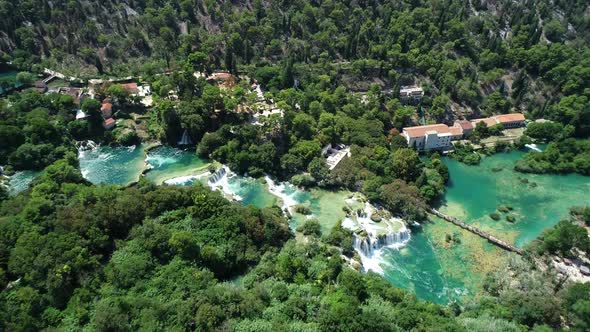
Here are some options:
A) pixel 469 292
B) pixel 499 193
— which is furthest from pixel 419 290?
pixel 499 193

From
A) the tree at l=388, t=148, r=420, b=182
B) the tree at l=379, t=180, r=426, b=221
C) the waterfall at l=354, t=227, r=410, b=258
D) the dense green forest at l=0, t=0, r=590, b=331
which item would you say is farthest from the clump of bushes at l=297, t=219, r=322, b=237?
the tree at l=388, t=148, r=420, b=182

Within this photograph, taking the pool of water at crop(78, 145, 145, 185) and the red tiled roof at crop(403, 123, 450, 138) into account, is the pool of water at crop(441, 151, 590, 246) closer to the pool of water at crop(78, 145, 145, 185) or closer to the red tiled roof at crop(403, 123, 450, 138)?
the red tiled roof at crop(403, 123, 450, 138)

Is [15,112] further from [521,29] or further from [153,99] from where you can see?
[521,29]

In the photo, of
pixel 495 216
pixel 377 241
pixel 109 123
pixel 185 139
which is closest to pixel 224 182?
pixel 185 139

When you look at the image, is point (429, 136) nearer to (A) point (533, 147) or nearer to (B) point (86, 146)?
(A) point (533, 147)

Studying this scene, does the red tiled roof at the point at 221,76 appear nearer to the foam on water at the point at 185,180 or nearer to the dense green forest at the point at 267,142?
the dense green forest at the point at 267,142

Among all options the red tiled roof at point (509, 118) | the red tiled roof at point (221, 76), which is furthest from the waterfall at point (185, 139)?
the red tiled roof at point (509, 118)
